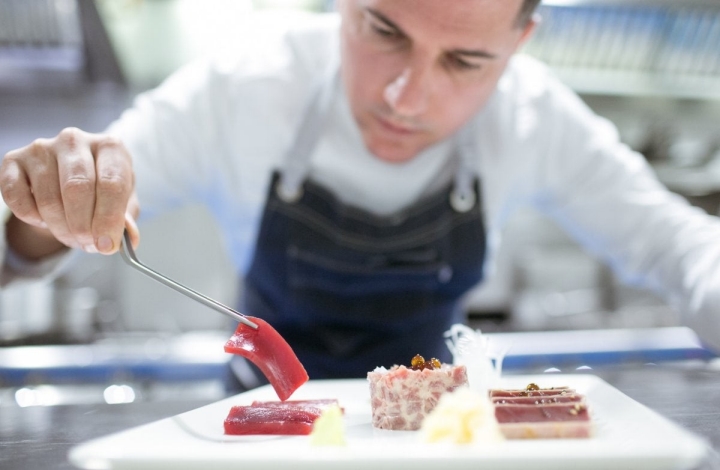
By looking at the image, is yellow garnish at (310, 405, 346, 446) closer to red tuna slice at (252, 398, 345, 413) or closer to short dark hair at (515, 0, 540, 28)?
red tuna slice at (252, 398, 345, 413)

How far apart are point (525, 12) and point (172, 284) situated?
97 cm

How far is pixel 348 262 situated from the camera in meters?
1.83

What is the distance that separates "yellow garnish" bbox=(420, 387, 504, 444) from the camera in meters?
0.77

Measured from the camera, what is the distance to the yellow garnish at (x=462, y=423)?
767mm

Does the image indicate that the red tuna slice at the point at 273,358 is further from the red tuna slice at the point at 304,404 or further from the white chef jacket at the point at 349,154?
the white chef jacket at the point at 349,154

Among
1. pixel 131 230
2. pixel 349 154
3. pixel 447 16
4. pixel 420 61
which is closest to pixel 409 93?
pixel 420 61

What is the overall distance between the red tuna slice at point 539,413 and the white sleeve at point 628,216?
778 mm

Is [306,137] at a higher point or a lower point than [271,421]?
higher

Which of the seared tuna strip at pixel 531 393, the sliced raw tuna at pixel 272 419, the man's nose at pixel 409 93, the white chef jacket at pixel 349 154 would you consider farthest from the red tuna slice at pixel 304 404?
the white chef jacket at pixel 349 154

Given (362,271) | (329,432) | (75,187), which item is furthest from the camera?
(362,271)

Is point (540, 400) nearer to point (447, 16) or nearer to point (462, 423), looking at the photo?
point (462, 423)

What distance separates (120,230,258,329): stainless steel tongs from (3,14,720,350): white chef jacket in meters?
0.76

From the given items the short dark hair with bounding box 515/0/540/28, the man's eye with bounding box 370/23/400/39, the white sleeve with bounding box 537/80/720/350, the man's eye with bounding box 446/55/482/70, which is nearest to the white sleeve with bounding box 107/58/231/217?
the man's eye with bounding box 370/23/400/39

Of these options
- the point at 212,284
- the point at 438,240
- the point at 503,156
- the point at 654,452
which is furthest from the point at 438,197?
the point at 212,284
